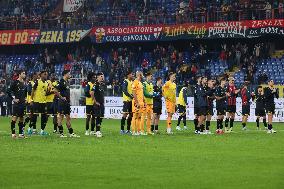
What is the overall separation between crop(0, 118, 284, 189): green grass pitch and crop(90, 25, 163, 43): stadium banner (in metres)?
28.7

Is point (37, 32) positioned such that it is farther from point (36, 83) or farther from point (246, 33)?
point (36, 83)

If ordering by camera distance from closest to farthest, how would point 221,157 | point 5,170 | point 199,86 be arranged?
point 5,170 → point 221,157 → point 199,86

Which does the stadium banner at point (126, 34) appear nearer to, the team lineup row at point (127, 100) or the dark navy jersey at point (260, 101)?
the dark navy jersey at point (260, 101)

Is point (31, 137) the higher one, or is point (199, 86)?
point (199, 86)

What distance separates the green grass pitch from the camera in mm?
14664

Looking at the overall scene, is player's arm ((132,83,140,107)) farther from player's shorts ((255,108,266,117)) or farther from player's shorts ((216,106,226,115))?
player's shorts ((255,108,266,117))

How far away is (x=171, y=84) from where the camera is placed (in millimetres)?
31656

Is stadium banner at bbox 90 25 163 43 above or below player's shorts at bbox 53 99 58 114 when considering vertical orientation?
above

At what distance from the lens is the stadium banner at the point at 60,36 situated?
192 feet

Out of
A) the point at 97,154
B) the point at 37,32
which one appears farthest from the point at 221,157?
the point at 37,32

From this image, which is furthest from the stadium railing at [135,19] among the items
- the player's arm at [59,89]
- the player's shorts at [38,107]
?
the player's arm at [59,89]

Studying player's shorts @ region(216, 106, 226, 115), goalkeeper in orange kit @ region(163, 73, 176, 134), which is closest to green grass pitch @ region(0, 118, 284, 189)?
player's shorts @ region(216, 106, 226, 115)

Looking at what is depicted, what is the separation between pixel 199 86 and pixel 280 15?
19851 mm

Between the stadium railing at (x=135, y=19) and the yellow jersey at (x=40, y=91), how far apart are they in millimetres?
Result: 23670
